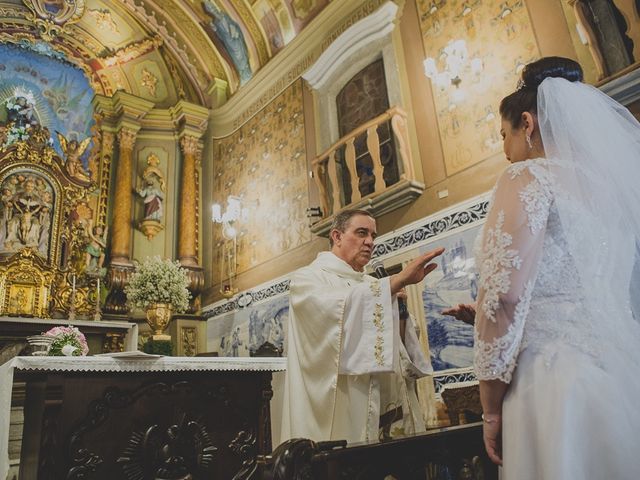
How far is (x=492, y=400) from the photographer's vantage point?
1.54 metres

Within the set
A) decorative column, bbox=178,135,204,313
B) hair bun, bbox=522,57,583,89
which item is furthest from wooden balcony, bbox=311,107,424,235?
hair bun, bbox=522,57,583,89

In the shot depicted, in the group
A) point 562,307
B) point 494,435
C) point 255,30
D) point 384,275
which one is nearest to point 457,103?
point 384,275

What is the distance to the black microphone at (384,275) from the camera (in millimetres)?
2799

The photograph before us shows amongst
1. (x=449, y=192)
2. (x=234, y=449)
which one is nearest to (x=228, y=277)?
(x=449, y=192)

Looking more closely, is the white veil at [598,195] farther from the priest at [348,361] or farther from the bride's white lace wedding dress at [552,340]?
the priest at [348,361]

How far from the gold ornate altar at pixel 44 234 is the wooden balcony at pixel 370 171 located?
173 inches

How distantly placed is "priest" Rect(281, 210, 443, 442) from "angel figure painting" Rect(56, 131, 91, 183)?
8.19 m

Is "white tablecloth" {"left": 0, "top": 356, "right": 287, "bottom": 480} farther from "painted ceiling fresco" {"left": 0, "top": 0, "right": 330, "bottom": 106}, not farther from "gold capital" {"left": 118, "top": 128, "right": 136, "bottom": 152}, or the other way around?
"gold capital" {"left": 118, "top": 128, "right": 136, "bottom": 152}

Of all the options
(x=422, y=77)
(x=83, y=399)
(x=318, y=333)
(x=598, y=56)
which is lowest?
(x=83, y=399)

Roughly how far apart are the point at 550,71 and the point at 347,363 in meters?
1.66

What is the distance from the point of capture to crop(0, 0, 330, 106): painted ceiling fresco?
9930 mm

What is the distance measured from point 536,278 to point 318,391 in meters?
1.54

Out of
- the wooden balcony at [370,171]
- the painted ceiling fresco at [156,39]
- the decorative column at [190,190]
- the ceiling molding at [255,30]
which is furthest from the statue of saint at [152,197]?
the wooden balcony at [370,171]

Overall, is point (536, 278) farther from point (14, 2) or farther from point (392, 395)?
point (14, 2)
